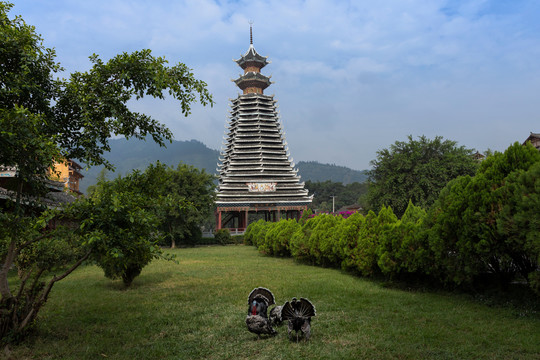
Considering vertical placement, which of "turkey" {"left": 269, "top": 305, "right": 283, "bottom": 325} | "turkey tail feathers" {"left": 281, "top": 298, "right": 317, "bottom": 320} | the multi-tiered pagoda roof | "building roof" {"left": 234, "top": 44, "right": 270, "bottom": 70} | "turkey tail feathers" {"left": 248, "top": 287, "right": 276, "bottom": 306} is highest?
"building roof" {"left": 234, "top": 44, "right": 270, "bottom": 70}

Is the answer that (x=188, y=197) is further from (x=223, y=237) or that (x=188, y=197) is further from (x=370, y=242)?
(x=370, y=242)

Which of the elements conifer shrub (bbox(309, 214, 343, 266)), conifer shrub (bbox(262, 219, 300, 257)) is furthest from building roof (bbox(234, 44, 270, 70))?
conifer shrub (bbox(309, 214, 343, 266))

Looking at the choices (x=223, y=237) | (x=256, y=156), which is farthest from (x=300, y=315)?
(x=256, y=156)

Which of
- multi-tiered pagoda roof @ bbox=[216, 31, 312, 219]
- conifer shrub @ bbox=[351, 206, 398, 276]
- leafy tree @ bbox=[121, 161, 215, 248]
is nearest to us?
conifer shrub @ bbox=[351, 206, 398, 276]

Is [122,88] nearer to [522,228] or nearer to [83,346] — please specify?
[83,346]

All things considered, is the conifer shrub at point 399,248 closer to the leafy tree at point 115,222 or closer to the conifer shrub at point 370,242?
the conifer shrub at point 370,242

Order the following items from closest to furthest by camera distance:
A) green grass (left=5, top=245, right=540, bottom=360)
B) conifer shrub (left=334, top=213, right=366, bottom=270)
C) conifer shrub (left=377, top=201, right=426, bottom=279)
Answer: green grass (left=5, top=245, right=540, bottom=360), conifer shrub (left=377, top=201, right=426, bottom=279), conifer shrub (left=334, top=213, right=366, bottom=270)

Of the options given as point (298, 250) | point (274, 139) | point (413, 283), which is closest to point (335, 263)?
point (298, 250)

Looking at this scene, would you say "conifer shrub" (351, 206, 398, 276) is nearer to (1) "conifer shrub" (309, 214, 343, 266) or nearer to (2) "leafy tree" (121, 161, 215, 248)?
(1) "conifer shrub" (309, 214, 343, 266)

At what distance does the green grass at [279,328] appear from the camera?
5.71 m

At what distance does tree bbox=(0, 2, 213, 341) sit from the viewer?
211 inches

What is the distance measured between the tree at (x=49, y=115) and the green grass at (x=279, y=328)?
1239mm

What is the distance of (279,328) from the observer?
6992mm

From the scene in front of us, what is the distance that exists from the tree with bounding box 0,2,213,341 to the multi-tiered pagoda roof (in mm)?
41561
